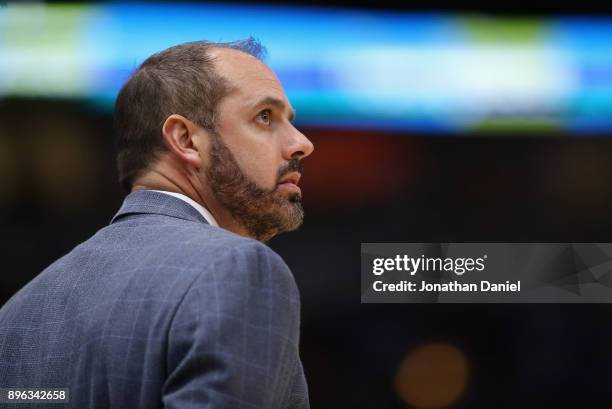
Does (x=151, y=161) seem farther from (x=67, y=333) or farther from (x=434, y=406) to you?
(x=434, y=406)

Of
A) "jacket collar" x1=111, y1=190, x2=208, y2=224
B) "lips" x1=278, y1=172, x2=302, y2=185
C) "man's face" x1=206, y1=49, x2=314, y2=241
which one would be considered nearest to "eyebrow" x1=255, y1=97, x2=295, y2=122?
"man's face" x1=206, y1=49, x2=314, y2=241

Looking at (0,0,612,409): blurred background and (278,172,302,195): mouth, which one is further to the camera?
(0,0,612,409): blurred background

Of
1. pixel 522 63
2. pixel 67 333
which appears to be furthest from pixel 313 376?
pixel 67 333

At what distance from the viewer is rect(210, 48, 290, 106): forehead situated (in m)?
1.15

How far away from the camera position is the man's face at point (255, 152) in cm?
111

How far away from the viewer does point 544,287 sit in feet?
7.84

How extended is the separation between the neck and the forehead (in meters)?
0.16

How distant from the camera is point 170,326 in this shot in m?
0.79

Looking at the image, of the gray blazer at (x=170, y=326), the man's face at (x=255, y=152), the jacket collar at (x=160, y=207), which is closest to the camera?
the gray blazer at (x=170, y=326)
